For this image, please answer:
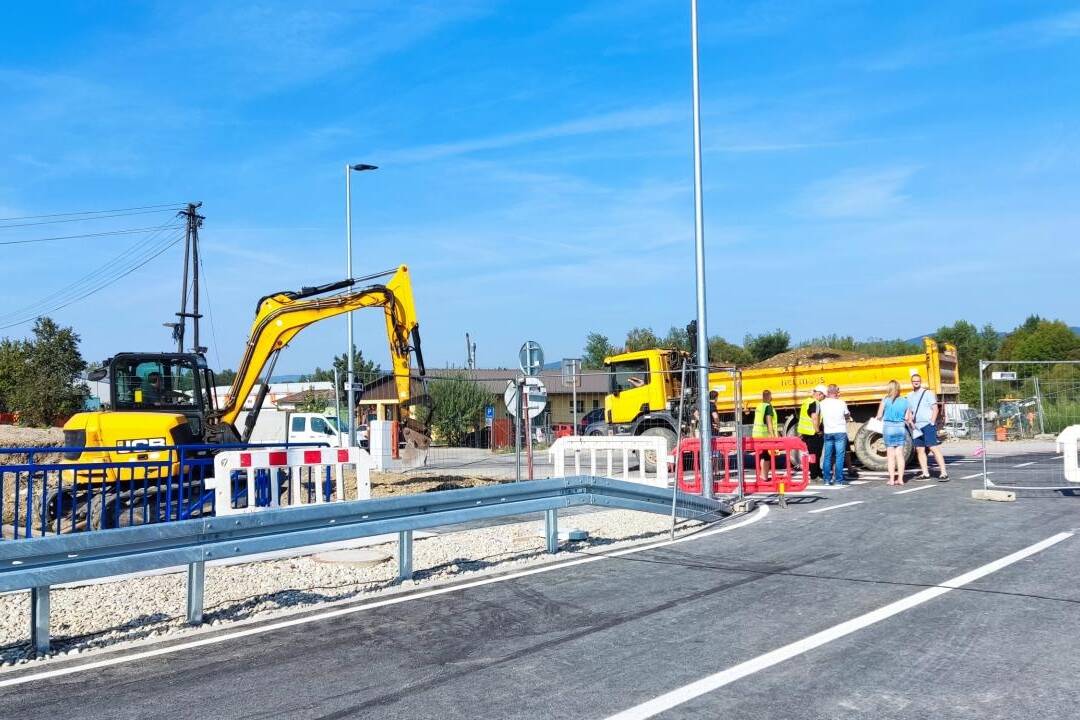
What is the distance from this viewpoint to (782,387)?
20.8 m

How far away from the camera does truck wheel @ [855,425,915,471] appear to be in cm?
1889

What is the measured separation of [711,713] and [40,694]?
3.69 m

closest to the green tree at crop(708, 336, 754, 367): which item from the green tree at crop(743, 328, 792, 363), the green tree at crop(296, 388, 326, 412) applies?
the green tree at crop(743, 328, 792, 363)

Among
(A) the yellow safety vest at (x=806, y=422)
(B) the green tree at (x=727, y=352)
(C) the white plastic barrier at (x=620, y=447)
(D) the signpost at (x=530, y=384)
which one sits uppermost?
(B) the green tree at (x=727, y=352)

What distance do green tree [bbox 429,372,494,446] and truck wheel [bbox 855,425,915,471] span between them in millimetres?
17067

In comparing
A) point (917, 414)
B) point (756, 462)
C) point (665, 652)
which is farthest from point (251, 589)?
point (917, 414)

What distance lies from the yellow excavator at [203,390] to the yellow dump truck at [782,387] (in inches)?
166

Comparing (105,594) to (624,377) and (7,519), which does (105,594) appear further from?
(624,377)

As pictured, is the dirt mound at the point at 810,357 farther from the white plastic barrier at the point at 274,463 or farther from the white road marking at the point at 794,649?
the white road marking at the point at 794,649

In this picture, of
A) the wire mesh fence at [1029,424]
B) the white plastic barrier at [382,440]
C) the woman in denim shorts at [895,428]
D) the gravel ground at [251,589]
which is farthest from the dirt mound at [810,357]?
the gravel ground at [251,589]

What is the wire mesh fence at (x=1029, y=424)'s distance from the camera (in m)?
14.9

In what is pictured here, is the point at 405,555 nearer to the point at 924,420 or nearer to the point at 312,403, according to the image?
the point at 924,420

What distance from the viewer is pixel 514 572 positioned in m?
8.68

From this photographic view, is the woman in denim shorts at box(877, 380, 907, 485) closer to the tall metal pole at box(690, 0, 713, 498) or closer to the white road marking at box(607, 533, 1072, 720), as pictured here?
the tall metal pole at box(690, 0, 713, 498)
